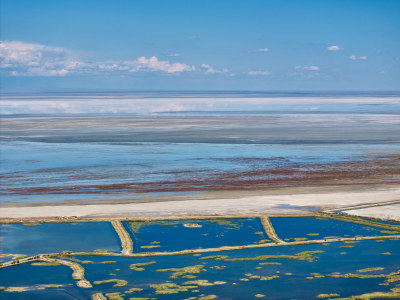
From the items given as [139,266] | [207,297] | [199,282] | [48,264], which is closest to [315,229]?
[199,282]

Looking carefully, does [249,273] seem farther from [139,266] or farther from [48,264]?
[48,264]

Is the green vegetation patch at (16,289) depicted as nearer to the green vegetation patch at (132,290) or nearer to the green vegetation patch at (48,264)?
the green vegetation patch at (48,264)

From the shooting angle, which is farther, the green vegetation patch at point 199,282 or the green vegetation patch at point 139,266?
the green vegetation patch at point 139,266

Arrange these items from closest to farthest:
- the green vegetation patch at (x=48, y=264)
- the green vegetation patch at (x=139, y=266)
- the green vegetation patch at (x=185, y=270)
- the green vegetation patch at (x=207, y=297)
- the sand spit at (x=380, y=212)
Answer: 1. the green vegetation patch at (x=207, y=297)
2. the green vegetation patch at (x=185, y=270)
3. the green vegetation patch at (x=139, y=266)
4. the green vegetation patch at (x=48, y=264)
5. the sand spit at (x=380, y=212)

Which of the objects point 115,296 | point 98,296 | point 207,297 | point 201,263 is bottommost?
point 207,297

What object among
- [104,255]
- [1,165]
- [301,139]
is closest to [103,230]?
[104,255]

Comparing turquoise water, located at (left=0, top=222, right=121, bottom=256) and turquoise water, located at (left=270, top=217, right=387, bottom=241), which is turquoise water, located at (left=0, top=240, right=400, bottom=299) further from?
turquoise water, located at (left=0, top=222, right=121, bottom=256)

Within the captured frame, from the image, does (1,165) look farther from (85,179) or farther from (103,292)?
(103,292)


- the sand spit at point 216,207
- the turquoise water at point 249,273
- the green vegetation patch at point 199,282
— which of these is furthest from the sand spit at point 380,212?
the green vegetation patch at point 199,282
